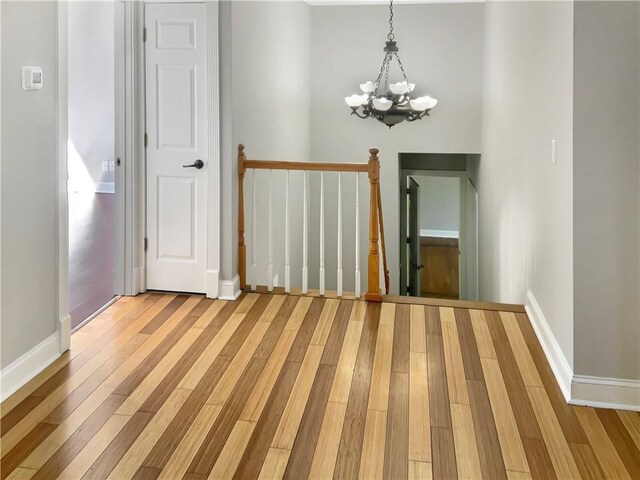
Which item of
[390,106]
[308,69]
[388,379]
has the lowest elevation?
[388,379]

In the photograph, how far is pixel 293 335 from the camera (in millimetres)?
3414

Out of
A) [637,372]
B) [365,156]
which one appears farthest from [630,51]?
[365,156]

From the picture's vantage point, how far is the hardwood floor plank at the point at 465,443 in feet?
6.91

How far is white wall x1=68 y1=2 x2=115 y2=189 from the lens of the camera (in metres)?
8.34

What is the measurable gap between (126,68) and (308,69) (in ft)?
11.8

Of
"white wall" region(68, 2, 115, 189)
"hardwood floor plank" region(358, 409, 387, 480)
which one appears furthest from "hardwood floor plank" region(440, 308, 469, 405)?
"white wall" region(68, 2, 115, 189)

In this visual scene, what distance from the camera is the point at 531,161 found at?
147 inches

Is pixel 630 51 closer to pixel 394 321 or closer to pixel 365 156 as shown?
pixel 394 321

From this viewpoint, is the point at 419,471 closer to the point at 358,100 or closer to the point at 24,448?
the point at 24,448

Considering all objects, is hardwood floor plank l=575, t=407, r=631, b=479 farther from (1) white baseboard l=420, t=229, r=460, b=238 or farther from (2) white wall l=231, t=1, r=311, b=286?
(1) white baseboard l=420, t=229, r=460, b=238

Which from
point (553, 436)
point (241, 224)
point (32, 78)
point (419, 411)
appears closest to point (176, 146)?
point (241, 224)

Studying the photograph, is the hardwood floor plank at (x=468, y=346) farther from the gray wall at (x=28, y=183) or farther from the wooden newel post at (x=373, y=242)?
the gray wall at (x=28, y=183)

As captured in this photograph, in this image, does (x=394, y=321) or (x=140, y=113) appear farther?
(x=140, y=113)

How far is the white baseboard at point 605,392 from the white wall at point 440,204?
6.99 meters
